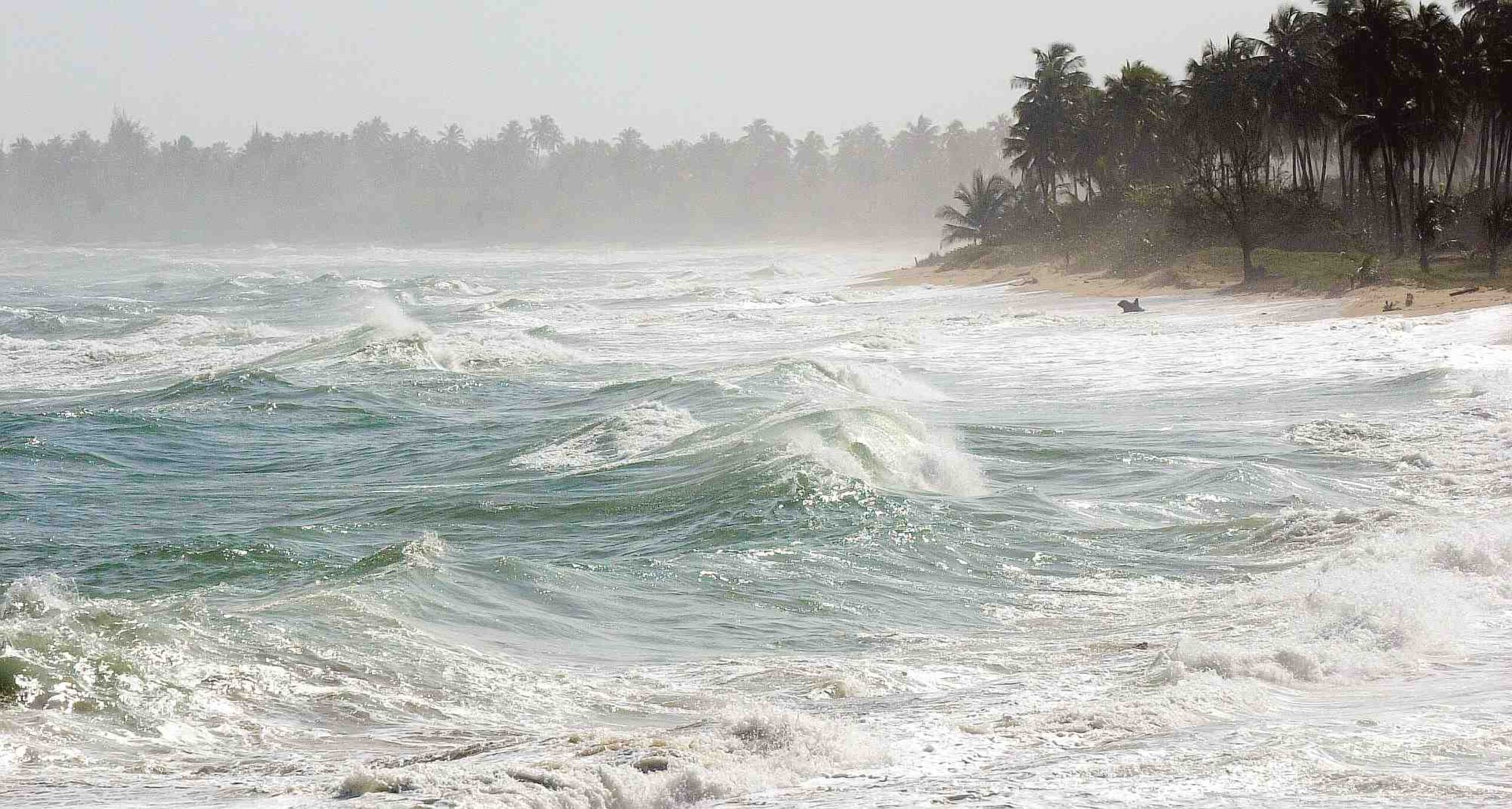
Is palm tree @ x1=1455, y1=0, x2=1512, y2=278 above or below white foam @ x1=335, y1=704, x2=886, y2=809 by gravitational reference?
above

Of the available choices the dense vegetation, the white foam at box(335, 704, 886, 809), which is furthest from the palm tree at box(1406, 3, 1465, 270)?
the white foam at box(335, 704, 886, 809)

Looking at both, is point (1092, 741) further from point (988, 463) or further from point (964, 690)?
point (988, 463)

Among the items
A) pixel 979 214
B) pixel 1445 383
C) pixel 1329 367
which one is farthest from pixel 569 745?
pixel 979 214

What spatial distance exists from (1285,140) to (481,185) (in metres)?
105

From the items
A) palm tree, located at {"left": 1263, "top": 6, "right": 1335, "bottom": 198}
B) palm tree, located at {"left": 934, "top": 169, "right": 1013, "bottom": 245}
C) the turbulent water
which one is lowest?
the turbulent water

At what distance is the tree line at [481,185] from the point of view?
422ft

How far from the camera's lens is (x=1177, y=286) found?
3812 centimetres

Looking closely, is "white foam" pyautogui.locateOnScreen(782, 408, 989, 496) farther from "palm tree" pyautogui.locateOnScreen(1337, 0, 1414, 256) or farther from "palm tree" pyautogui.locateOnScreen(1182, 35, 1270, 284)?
"palm tree" pyautogui.locateOnScreen(1182, 35, 1270, 284)

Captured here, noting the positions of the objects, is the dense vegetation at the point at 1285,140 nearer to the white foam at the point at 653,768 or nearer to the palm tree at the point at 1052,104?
the palm tree at the point at 1052,104

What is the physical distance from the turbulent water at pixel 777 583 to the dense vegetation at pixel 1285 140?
14.3 metres

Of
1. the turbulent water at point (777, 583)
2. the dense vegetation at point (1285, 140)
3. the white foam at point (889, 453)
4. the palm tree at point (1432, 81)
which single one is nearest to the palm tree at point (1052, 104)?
the dense vegetation at point (1285, 140)

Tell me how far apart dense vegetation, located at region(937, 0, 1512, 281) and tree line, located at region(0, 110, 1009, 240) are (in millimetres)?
57321

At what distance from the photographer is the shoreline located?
91.8 feet

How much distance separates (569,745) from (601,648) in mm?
2393
